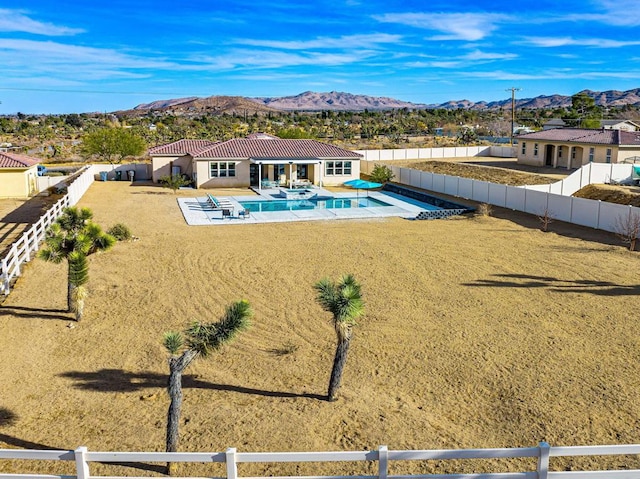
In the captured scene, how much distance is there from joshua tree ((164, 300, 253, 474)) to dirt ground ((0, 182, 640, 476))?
31.3 inches

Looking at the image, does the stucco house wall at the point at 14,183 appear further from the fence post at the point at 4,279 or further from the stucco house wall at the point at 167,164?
the fence post at the point at 4,279

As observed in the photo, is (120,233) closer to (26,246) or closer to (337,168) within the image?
(26,246)

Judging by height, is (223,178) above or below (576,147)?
below

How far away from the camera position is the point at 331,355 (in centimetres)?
1336

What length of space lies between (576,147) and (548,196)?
22.6m

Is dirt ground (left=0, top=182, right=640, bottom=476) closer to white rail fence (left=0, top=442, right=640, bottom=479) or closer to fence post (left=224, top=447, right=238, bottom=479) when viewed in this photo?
white rail fence (left=0, top=442, right=640, bottom=479)

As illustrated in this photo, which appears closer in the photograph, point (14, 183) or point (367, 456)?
point (367, 456)

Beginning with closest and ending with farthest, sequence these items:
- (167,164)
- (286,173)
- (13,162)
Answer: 1. (13,162)
2. (286,173)
3. (167,164)

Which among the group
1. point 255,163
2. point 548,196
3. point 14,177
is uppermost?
point 255,163

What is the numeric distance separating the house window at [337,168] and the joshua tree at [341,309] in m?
34.9

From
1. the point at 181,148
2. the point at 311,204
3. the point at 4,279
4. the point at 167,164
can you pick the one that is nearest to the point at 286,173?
the point at 181,148

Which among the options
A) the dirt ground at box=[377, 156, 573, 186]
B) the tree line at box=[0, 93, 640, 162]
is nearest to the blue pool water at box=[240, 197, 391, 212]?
the dirt ground at box=[377, 156, 573, 186]

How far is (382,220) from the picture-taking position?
30875 millimetres

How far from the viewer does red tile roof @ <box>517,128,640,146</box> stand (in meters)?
46.1
